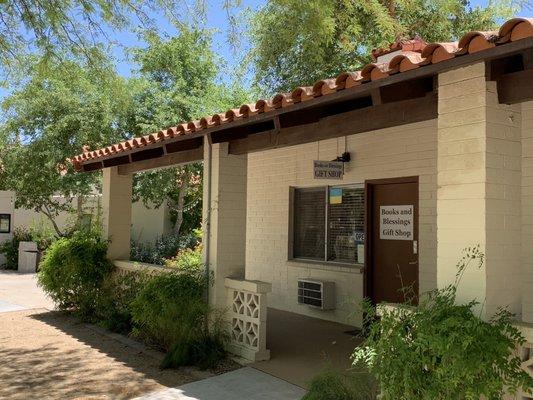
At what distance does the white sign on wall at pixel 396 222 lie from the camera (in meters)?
7.87

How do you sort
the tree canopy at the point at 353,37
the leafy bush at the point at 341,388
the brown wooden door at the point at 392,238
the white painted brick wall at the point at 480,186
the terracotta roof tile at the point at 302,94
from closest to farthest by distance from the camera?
1. the white painted brick wall at the point at 480,186
2. the leafy bush at the point at 341,388
3. the terracotta roof tile at the point at 302,94
4. the brown wooden door at the point at 392,238
5. the tree canopy at the point at 353,37

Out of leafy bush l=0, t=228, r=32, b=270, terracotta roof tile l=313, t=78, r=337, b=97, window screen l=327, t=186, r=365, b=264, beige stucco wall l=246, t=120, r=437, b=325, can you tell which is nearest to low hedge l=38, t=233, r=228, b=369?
beige stucco wall l=246, t=120, r=437, b=325

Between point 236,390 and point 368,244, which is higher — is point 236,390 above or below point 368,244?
below

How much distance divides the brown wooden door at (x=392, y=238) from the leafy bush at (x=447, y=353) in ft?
13.3

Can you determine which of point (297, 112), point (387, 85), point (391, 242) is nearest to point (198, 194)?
point (391, 242)

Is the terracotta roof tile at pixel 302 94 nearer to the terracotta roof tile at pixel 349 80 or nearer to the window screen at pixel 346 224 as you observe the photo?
the terracotta roof tile at pixel 349 80

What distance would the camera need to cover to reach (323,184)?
9312 mm

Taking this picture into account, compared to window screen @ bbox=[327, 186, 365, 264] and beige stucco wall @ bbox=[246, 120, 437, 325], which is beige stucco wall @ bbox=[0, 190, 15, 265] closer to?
beige stucco wall @ bbox=[246, 120, 437, 325]

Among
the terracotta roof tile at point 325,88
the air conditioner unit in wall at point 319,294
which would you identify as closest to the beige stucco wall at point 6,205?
the air conditioner unit in wall at point 319,294

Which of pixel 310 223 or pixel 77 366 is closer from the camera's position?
pixel 77 366

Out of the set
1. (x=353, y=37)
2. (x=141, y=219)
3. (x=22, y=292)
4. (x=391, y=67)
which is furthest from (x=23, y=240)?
(x=391, y=67)

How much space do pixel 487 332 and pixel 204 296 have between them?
4227 mm

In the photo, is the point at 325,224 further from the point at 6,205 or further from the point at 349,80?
the point at 6,205

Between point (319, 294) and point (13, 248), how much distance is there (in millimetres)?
14179
